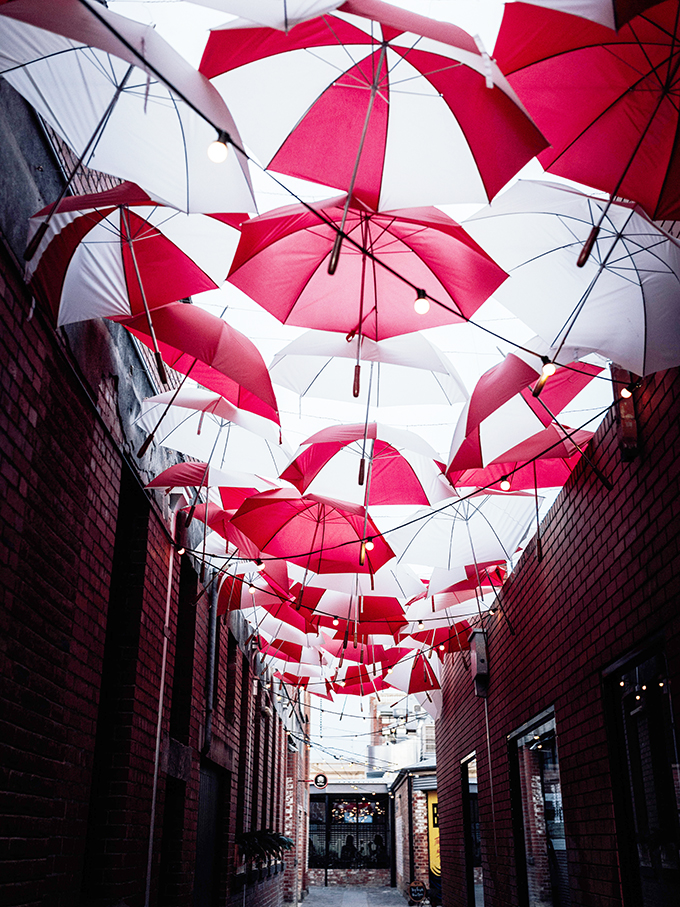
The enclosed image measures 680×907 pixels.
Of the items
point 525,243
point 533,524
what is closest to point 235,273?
point 525,243

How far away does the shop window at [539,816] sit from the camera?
18.3 feet

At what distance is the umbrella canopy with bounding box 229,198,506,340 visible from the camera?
12.4 ft

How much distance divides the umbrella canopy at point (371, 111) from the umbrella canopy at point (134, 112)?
0.24m

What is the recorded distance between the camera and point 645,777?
4023mm

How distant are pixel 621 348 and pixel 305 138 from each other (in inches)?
72.6

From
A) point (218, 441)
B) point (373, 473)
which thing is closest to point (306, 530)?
point (373, 473)

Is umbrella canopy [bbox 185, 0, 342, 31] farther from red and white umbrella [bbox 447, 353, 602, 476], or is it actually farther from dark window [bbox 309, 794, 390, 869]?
dark window [bbox 309, 794, 390, 869]

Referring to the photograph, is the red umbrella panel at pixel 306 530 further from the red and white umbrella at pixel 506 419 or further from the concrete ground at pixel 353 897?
the concrete ground at pixel 353 897

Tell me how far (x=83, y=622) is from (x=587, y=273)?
3.35 metres

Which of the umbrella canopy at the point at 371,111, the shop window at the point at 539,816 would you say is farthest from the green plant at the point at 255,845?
the umbrella canopy at the point at 371,111

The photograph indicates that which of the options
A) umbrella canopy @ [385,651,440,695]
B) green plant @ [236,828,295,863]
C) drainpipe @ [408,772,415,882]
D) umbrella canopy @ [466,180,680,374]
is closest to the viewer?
umbrella canopy @ [466,180,680,374]

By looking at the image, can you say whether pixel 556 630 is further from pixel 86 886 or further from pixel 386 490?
pixel 86 886

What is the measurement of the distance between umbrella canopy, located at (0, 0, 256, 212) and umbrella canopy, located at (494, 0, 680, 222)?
121 centimetres

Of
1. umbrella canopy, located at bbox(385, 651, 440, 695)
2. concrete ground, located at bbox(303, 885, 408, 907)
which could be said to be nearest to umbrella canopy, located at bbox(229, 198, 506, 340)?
umbrella canopy, located at bbox(385, 651, 440, 695)
